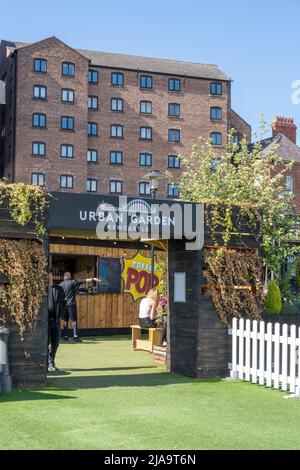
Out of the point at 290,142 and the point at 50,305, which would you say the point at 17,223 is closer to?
the point at 50,305

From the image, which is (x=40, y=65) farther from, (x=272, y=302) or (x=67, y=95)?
(x=272, y=302)

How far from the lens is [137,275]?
23.4 metres

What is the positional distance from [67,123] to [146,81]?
8.84m

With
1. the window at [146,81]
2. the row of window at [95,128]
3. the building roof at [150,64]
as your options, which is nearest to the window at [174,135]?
the row of window at [95,128]

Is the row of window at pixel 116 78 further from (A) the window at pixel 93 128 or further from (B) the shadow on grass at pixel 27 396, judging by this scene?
(B) the shadow on grass at pixel 27 396

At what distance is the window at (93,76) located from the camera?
58894 millimetres

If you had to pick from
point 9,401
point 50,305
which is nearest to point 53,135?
point 50,305

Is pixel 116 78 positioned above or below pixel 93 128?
above

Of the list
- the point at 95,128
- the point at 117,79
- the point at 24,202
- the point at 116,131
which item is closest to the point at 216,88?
the point at 117,79

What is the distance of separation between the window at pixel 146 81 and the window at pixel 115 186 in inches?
338

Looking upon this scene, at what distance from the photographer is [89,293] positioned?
22.2 meters

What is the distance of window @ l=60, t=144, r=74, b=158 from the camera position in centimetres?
5634

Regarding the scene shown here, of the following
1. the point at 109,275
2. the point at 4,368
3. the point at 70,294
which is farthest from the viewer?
the point at 109,275

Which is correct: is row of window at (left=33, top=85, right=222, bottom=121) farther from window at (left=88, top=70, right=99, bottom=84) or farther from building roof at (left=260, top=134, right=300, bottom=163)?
building roof at (left=260, top=134, right=300, bottom=163)
